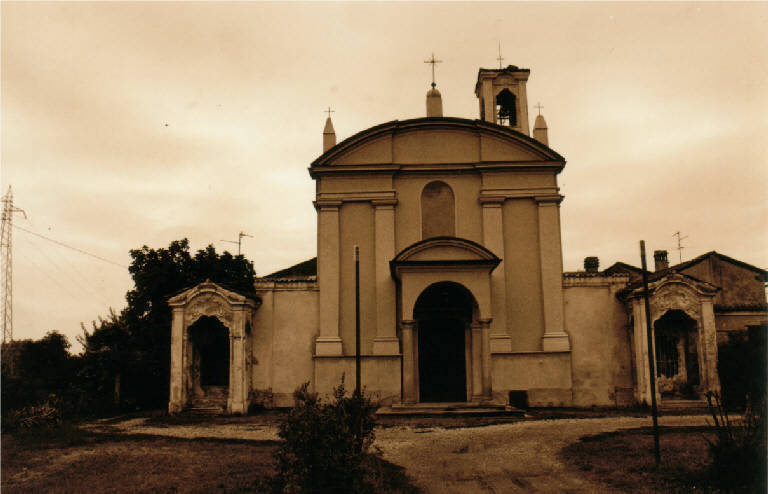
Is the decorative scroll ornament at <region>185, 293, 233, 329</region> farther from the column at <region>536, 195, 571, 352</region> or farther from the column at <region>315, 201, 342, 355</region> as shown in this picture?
the column at <region>536, 195, 571, 352</region>

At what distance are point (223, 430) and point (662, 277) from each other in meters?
15.3

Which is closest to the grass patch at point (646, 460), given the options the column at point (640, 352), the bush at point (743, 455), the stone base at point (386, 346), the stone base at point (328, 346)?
the bush at point (743, 455)

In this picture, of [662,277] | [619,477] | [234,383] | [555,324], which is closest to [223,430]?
[234,383]

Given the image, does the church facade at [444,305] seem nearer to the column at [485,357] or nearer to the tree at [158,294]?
the column at [485,357]

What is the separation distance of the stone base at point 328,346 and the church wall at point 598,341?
8340 millimetres

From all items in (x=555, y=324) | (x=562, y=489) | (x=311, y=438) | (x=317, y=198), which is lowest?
(x=562, y=489)

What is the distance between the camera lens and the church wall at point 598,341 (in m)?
22.3

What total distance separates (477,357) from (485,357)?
102 cm

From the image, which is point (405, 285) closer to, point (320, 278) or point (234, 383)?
point (320, 278)

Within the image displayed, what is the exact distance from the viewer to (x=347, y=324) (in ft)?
74.4

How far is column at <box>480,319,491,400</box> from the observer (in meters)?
20.3

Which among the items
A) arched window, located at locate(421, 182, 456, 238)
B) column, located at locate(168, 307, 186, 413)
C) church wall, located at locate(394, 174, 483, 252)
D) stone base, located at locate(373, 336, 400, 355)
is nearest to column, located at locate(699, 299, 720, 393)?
church wall, located at locate(394, 174, 483, 252)

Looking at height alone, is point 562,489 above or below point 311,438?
below

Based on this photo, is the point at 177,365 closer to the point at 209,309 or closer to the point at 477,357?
the point at 209,309
